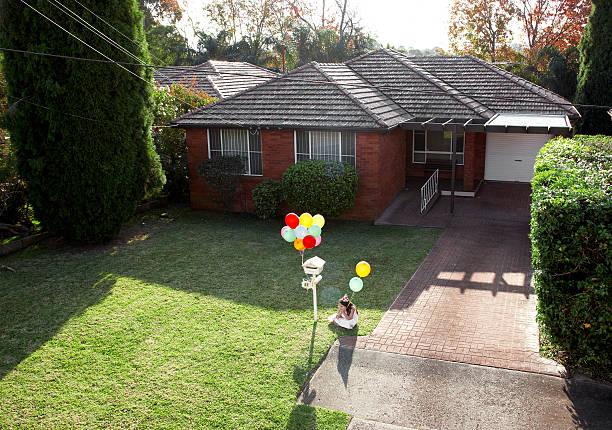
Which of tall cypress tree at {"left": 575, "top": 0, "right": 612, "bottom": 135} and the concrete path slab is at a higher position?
tall cypress tree at {"left": 575, "top": 0, "right": 612, "bottom": 135}

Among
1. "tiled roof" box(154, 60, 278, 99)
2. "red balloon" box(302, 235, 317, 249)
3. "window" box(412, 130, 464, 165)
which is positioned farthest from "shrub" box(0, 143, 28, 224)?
"window" box(412, 130, 464, 165)

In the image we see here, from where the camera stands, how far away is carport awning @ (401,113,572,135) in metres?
16.0

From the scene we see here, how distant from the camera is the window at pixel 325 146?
53.7ft

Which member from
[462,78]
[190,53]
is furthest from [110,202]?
[190,53]

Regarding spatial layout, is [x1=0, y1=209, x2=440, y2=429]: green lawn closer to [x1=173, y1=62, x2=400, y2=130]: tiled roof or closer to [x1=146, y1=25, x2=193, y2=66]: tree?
[x1=173, y1=62, x2=400, y2=130]: tiled roof

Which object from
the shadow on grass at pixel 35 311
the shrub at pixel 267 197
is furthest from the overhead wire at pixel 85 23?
the shadow on grass at pixel 35 311

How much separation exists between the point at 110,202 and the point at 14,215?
337cm

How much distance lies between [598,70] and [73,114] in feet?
66.8

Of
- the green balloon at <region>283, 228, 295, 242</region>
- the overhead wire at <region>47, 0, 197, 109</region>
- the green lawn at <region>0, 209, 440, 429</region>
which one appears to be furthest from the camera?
the overhead wire at <region>47, 0, 197, 109</region>

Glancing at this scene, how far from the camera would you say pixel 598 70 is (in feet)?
72.0

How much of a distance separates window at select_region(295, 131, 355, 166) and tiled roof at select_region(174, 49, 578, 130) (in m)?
0.52

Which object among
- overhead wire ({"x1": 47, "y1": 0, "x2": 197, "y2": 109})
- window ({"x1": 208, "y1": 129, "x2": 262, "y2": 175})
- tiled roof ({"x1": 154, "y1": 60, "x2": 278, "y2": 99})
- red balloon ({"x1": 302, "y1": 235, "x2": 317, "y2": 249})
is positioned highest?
overhead wire ({"x1": 47, "y1": 0, "x2": 197, "y2": 109})

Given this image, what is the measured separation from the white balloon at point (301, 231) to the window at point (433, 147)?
13.4m

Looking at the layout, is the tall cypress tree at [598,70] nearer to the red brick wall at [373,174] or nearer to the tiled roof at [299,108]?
the tiled roof at [299,108]
